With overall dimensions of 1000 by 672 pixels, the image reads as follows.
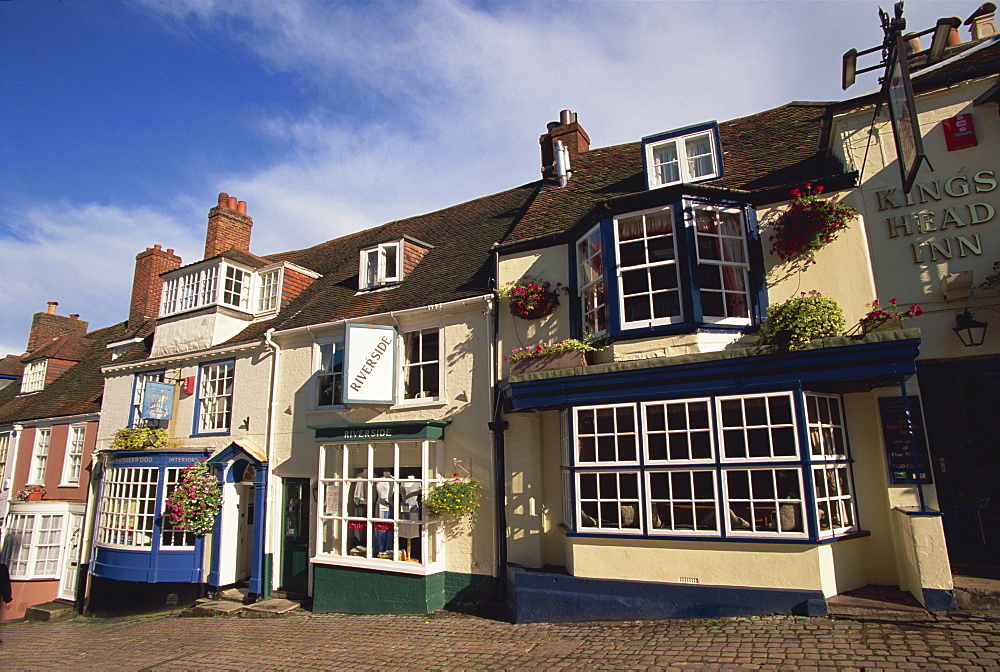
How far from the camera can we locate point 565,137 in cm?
1477

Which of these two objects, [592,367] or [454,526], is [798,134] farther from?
[454,526]

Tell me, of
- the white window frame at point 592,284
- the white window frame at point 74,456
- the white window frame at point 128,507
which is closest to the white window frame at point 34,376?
the white window frame at point 74,456

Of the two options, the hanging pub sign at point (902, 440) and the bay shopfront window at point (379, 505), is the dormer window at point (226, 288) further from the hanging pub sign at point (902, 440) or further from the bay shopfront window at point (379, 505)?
the hanging pub sign at point (902, 440)

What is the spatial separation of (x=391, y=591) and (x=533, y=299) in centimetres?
587

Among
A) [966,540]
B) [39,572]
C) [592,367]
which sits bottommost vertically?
[39,572]

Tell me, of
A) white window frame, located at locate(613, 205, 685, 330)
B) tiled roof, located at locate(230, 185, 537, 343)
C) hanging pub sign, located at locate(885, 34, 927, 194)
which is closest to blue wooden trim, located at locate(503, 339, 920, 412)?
white window frame, located at locate(613, 205, 685, 330)

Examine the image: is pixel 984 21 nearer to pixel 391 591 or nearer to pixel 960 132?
pixel 960 132

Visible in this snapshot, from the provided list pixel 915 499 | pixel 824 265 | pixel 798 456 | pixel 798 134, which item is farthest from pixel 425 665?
pixel 798 134

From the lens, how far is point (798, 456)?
769 cm

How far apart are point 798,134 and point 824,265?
3464mm

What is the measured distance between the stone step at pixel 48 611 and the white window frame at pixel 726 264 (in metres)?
17.7

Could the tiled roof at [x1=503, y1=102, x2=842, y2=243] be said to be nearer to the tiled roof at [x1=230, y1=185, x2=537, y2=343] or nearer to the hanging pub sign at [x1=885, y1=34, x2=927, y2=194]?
the hanging pub sign at [x1=885, y1=34, x2=927, y2=194]

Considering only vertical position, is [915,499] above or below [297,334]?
below

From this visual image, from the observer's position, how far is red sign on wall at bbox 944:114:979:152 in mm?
8500
